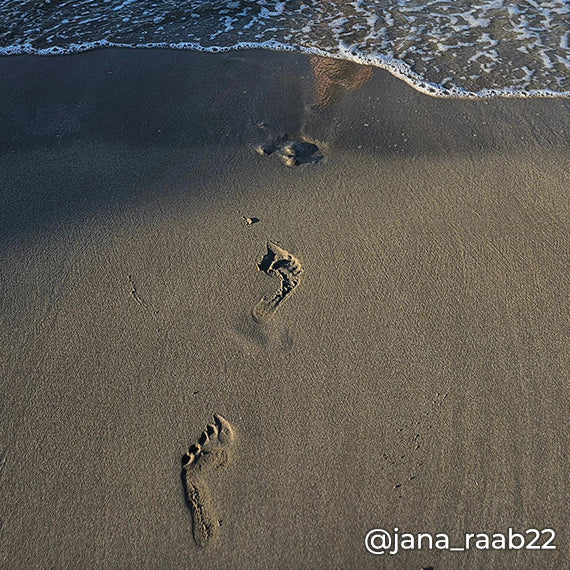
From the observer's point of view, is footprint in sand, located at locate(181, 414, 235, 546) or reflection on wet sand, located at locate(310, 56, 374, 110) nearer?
footprint in sand, located at locate(181, 414, 235, 546)

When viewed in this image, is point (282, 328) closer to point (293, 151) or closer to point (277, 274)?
point (277, 274)

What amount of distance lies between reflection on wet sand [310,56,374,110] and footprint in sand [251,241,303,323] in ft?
4.68

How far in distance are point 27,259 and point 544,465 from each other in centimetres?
247

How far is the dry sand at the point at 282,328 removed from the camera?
1.91 metres

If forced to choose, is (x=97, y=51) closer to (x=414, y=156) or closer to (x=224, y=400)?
(x=414, y=156)

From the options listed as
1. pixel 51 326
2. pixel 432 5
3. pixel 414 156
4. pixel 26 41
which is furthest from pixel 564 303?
pixel 26 41

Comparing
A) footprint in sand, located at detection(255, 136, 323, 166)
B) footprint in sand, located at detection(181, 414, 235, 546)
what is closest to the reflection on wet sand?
footprint in sand, located at detection(255, 136, 323, 166)

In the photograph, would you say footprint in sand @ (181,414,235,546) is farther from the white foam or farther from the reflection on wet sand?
the white foam

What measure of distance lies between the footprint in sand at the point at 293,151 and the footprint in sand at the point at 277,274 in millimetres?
729

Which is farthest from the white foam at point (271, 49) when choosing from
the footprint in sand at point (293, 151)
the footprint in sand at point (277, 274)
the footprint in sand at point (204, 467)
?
the footprint in sand at point (204, 467)

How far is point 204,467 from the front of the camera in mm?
2004

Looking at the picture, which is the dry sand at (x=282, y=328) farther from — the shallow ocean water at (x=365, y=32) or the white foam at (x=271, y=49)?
the shallow ocean water at (x=365, y=32)

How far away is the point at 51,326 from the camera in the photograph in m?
2.42

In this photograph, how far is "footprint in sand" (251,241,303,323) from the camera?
8.14ft
